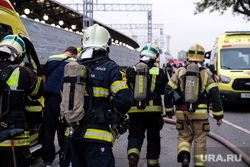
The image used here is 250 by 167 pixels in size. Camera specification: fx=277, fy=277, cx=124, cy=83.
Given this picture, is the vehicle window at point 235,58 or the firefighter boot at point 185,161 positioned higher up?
the vehicle window at point 235,58

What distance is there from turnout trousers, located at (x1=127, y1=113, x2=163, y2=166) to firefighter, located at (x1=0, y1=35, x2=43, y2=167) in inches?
66.2

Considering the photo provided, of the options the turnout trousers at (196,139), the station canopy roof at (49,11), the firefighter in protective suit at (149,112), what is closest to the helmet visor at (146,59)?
the firefighter in protective suit at (149,112)

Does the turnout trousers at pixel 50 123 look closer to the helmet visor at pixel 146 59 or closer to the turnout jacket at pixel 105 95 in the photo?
the helmet visor at pixel 146 59

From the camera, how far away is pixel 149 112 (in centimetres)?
413

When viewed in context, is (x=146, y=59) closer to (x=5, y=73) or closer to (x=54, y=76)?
(x=54, y=76)

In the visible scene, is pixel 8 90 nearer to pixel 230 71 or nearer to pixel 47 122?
pixel 47 122

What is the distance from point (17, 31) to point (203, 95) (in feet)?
9.61

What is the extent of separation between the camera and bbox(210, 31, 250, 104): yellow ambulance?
30.7 feet

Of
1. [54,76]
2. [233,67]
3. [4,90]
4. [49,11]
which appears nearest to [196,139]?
[54,76]

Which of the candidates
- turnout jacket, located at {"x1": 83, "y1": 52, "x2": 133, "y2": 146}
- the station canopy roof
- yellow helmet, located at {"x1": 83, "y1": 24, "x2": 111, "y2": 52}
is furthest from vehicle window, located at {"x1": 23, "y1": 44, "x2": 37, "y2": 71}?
the station canopy roof

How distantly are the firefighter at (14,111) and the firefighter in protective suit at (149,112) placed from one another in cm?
164

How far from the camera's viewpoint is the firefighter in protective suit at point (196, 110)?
3.91m

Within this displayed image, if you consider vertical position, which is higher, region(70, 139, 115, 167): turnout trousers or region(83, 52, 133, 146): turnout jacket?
region(83, 52, 133, 146): turnout jacket

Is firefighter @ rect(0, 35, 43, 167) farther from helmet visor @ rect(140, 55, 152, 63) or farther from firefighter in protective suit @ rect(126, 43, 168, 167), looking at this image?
helmet visor @ rect(140, 55, 152, 63)
